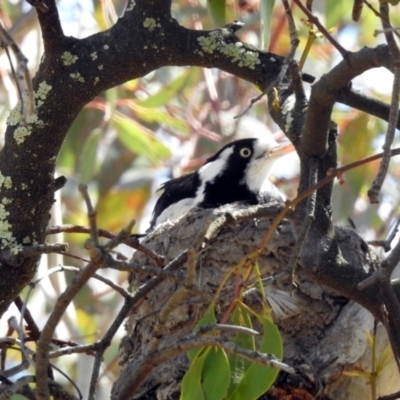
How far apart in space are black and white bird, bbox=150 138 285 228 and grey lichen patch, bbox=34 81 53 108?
2.44m

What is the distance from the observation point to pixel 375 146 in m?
5.20

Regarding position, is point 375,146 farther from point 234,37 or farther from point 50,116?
point 50,116

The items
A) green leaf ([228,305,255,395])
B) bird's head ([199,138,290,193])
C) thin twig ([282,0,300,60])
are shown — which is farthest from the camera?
bird's head ([199,138,290,193])

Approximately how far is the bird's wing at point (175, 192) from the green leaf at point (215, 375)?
2.94 meters

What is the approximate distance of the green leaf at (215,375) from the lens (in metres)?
1.79

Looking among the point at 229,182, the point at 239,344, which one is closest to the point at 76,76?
the point at 239,344

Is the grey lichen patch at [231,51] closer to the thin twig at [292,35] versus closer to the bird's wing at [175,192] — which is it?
the thin twig at [292,35]

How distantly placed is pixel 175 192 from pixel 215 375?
120 inches

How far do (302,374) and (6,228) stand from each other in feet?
3.34

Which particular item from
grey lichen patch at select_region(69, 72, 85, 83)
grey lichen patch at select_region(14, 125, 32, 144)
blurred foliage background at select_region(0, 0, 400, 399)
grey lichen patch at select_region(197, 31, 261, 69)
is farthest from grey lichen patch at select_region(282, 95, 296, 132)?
blurred foliage background at select_region(0, 0, 400, 399)

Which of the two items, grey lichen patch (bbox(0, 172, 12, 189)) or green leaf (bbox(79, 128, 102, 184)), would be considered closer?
grey lichen patch (bbox(0, 172, 12, 189))

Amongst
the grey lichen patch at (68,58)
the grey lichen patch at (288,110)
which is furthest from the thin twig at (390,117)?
the grey lichen patch at (68,58)

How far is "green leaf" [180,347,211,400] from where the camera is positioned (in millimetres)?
1818

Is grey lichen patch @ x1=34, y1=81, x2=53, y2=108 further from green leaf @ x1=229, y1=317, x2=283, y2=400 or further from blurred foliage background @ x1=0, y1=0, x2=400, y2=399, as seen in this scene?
blurred foliage background @ x1=0, y1=0, x2=400, y2=399
